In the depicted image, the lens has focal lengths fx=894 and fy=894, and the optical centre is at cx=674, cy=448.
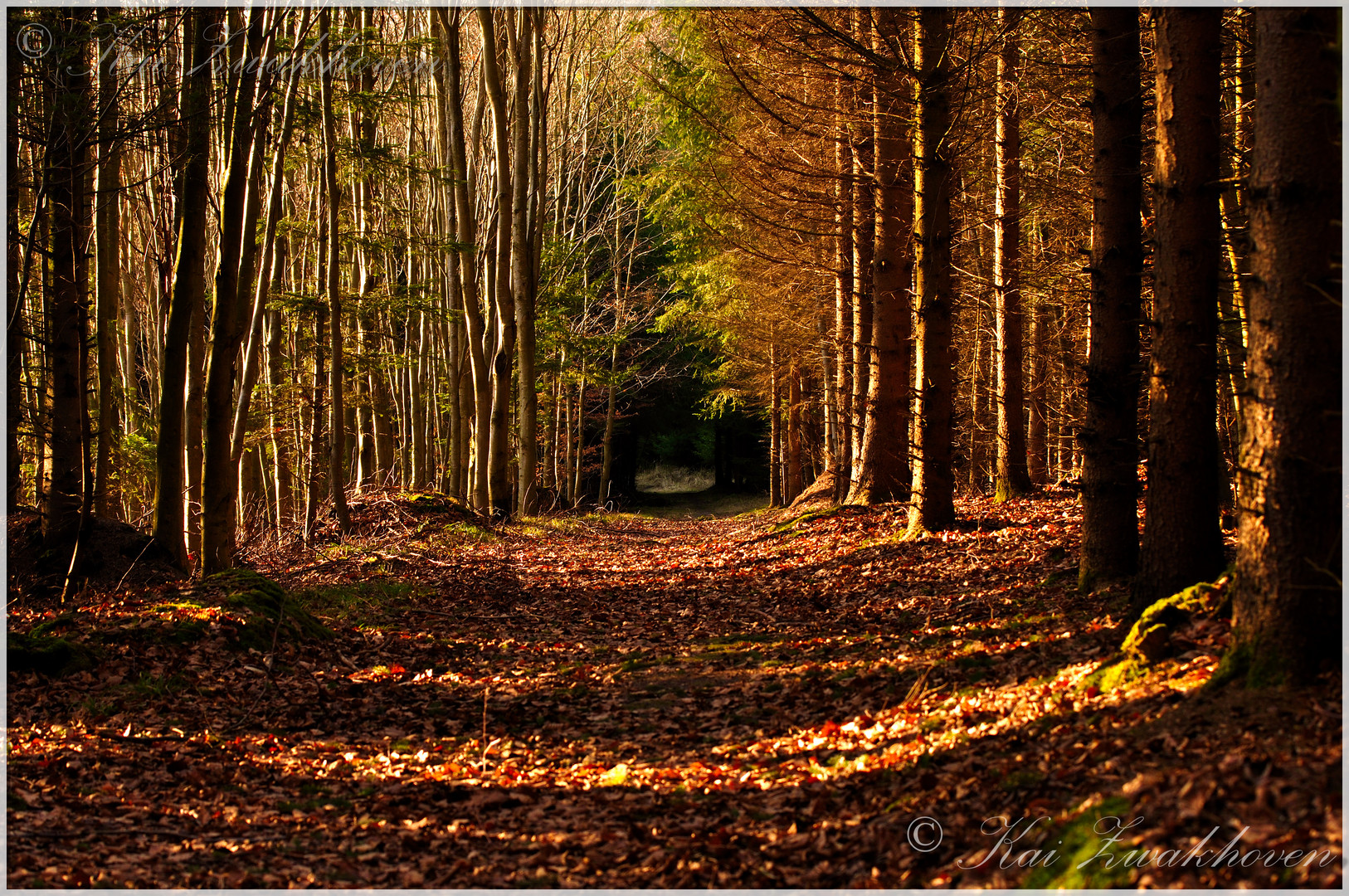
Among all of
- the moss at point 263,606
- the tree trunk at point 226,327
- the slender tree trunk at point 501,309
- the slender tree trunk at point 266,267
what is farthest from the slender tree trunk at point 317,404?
the moss at point 263,606

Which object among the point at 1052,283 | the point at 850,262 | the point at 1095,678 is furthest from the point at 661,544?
the point at 1095,678

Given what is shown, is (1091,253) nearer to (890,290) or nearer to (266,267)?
(890,290)

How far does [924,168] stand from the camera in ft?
33.2

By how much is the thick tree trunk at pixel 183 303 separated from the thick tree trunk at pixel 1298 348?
852 centimetres

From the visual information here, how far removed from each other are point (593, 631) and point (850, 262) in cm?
955

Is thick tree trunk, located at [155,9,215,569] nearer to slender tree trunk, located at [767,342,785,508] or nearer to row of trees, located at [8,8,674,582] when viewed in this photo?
row of trees, located at [8,8,674,582]

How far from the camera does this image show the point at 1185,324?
5.34 m

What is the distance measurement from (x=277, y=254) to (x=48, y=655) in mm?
9422

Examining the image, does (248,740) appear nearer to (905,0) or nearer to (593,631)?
(593,631)

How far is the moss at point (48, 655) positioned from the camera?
6.00 meters

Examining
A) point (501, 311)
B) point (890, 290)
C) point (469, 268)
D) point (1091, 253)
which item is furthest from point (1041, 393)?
point (469, 268)

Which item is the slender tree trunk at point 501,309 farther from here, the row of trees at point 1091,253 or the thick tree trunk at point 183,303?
the thick tree trunk at point 183,303
